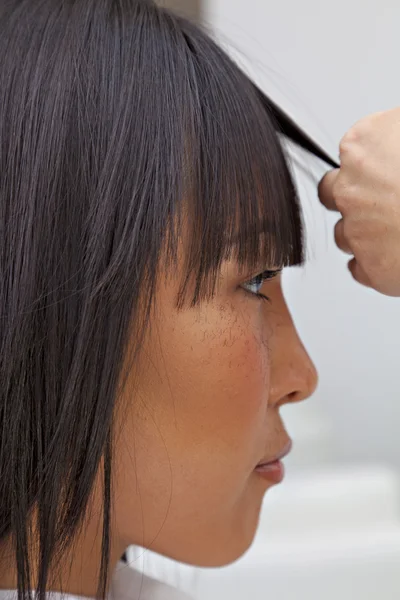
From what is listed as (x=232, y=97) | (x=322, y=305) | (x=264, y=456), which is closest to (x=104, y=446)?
(x=264, y=456)

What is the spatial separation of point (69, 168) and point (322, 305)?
26.4 inches

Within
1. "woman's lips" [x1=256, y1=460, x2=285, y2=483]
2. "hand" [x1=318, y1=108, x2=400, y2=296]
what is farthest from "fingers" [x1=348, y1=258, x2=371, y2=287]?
"woman's lips" [x1=256, y1=460, x2=285, y2=483]

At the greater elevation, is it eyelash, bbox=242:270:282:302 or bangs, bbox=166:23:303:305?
bangs, bbox=166:23:303:305

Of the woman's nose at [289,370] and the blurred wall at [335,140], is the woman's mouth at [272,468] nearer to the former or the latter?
the woman's nose at [289,370]

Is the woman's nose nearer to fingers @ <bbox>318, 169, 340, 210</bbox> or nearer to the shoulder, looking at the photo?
fingers @ <bbox>318, 169, 340, 210</bbox>

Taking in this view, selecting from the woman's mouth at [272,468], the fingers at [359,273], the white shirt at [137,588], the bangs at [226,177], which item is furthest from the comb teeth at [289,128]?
the white shirt at [137,588]

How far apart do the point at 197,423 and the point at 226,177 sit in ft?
0.73

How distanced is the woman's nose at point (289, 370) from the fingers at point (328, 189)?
0.13m

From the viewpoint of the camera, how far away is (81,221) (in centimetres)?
52

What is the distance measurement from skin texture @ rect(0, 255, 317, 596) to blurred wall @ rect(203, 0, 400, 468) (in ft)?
1.46

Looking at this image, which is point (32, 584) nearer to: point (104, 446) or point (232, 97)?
point (104, 446)

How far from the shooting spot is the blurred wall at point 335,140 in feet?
3.24

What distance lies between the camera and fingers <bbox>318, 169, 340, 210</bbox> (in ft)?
2.20

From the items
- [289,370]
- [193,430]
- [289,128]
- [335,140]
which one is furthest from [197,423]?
A: [335,140]
